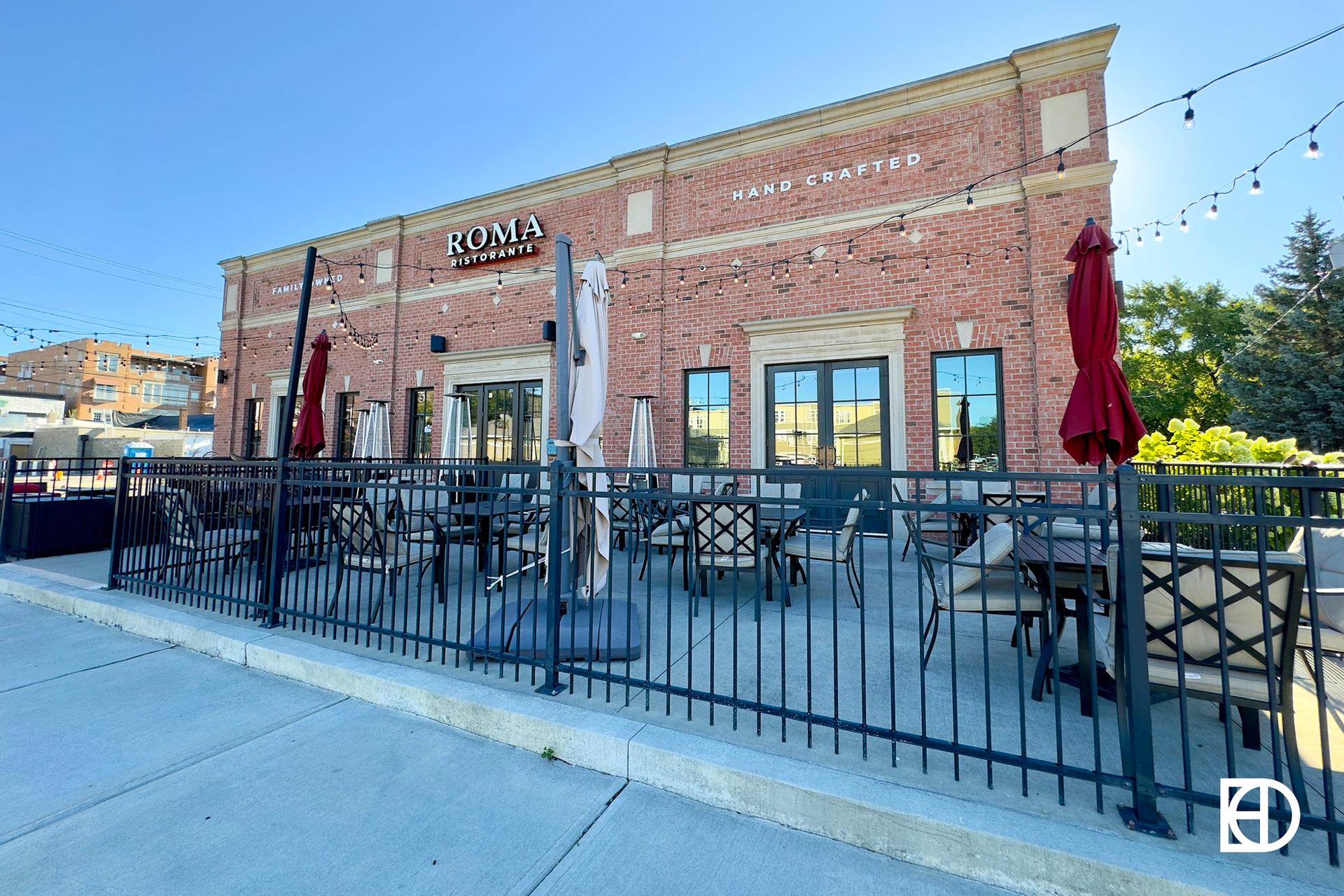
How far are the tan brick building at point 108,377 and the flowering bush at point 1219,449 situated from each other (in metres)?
50.2

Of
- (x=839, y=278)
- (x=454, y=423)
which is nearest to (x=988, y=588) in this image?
(x=839, y=278)

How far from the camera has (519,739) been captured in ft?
7.74

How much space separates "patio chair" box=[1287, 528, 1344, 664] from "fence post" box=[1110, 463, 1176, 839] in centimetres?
93

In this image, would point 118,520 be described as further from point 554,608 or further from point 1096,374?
point 1096,374

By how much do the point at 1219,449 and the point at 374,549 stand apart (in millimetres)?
10471

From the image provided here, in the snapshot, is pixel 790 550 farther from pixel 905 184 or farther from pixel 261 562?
pixel 905 184

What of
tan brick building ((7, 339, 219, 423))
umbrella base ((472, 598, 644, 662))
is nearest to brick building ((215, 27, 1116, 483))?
umbrella base ((472, 598, 644, 662))

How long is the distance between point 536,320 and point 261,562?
275 inches

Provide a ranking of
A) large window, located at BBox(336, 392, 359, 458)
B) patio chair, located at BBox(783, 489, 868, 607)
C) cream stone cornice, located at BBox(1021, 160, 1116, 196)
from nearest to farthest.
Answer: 1. patio chair, located at BBox(783, 489, 868, 607)
2. cream stone cornice, located at BBox(1021, 160, 1116, 196)
3. large window, located at BBox(336, 392, 359, 458)

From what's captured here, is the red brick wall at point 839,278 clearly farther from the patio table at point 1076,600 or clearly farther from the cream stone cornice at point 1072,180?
the patio table at point 1076,600

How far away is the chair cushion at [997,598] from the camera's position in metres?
2.63


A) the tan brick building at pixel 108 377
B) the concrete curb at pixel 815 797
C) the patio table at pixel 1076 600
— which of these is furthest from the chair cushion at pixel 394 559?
the tan brick building at pixel 108 377

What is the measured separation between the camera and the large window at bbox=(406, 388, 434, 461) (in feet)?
36.2

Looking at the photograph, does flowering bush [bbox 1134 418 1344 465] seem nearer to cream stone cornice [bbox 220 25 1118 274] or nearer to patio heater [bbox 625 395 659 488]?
cream stone cornice [bbox 220 25 1118 274]
